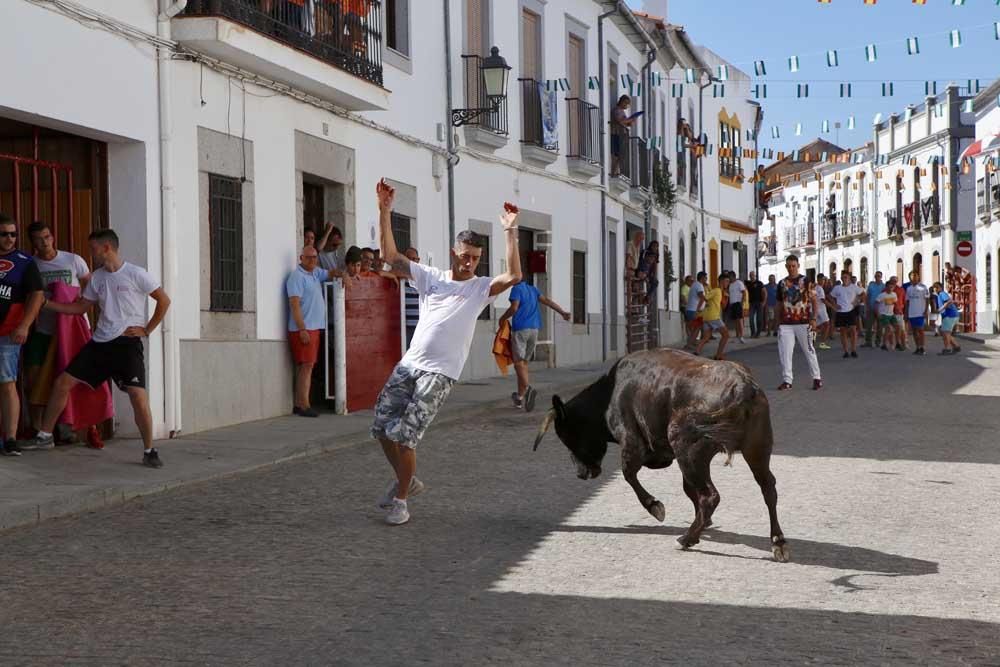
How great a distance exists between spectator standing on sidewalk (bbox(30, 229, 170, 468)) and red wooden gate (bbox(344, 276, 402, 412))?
15.1 feet

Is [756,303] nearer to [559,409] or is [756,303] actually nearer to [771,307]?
[771,307]

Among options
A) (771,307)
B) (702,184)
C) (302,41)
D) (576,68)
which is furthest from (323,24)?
(702,184)

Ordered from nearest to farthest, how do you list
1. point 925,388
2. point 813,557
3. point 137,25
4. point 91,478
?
1. point 813,557
2. point 91,478
3. point 137,25
4. point 925,388

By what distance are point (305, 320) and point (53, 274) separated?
4049mm

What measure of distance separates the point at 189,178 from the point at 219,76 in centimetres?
114

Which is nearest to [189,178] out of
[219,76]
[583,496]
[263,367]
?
[219,76]

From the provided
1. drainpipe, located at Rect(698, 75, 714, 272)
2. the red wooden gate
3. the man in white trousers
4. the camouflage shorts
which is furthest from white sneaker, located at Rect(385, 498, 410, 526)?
drainpipe, located at Rect(698, 75, 714, 272)

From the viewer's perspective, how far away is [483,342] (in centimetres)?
2028

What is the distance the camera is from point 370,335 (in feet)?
50.1

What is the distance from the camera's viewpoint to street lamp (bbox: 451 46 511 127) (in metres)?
19.0

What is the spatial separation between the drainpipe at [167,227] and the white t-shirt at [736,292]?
76.4 ft

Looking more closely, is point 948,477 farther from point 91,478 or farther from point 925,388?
point 925,388

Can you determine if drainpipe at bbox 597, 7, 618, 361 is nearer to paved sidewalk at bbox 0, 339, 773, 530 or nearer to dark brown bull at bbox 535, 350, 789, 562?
paved sidewalk at bbox 0, 339, 773, 530

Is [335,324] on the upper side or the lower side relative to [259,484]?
upper
